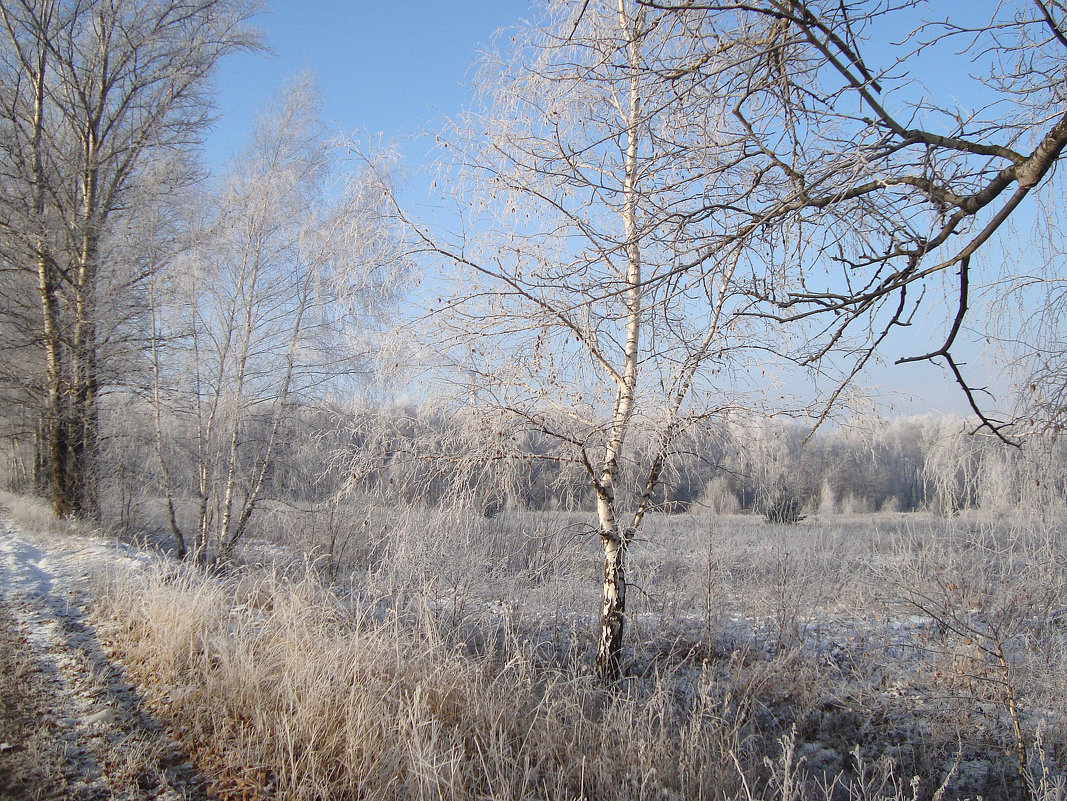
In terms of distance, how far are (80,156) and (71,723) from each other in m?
12.6

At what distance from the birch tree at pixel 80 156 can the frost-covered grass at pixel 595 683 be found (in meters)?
5.46

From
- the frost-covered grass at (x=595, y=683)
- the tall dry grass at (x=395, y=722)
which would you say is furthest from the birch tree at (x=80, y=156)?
the tall dry grass at (x=395, y=722)

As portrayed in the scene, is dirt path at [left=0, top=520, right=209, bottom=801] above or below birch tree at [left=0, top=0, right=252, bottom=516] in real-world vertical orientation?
below

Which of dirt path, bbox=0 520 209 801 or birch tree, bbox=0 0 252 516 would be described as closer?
dirt path, bbox=0 520 209 801

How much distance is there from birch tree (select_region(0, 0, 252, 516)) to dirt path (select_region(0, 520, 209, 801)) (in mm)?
6736

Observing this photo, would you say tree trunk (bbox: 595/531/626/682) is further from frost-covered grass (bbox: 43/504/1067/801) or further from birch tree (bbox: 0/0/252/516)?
birch tree (bbox: 0/0/252/516)

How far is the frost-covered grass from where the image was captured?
2.97m

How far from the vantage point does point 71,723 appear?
329 cm

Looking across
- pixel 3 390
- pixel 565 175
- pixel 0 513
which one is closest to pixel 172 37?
pixel 3 390

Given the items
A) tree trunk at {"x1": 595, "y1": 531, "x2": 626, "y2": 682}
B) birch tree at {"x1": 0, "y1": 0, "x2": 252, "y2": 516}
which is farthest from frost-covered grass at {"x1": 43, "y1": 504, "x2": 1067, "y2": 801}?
birch tree at {"x1": 0, "y1": 0, "x2": 252, "y2": 516}

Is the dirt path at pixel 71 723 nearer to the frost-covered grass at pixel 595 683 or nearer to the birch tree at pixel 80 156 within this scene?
the frost-covered grass at pixel 595 683

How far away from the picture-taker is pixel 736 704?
17.1 ft

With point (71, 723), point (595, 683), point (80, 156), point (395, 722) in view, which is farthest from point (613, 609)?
point (80, 156)

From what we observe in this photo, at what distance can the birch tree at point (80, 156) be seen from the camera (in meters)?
10.9
